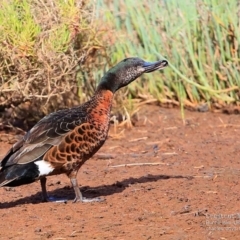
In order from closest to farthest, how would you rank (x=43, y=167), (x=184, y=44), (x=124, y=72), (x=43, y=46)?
(x=43, y=167)
(x=124, y=72)
(x=43, y=46)
(x=184, y=44)

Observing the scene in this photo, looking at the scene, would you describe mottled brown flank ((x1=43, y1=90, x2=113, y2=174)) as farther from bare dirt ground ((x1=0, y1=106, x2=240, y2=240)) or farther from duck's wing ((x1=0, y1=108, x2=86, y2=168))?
bare dirt ground ((x1=0, y1=106, x2=240, y2=240))

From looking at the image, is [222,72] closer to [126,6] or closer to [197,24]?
[197,24]

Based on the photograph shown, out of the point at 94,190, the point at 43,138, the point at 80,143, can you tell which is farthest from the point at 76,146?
the point at 94,190

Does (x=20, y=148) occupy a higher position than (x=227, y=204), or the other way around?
(x=20, y=148)

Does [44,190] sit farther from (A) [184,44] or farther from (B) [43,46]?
(A) [184,44]

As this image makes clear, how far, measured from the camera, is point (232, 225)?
524 cm

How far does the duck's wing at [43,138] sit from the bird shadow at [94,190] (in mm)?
409

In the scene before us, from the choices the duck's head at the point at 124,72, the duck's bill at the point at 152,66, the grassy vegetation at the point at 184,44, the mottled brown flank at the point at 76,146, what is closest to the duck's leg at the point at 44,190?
the mottled brown flank at the point at 76,146

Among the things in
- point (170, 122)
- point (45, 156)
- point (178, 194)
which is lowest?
point (170, 122)

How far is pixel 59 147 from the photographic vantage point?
6.21 metres

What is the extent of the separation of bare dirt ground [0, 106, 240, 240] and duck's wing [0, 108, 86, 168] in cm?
38

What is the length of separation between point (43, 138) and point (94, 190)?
0.79m

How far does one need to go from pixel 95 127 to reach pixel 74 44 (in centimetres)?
263

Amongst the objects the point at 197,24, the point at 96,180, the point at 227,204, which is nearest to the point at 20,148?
the point at 96,180
